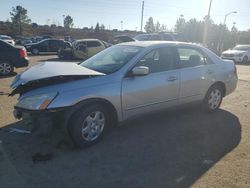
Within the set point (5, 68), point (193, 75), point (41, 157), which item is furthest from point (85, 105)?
point (5, 68)

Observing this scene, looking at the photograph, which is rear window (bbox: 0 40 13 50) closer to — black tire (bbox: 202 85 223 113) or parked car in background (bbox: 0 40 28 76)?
parked car in background (bbox: 0 40 28 76)

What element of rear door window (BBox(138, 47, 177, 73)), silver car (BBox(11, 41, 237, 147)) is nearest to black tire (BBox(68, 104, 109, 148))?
silver car (BBox(11, 41, 237, 147))

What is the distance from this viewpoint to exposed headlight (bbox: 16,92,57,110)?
4.08m

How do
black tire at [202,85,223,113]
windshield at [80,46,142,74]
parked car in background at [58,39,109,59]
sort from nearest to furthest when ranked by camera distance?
windshield at [80,46,142,74], black tire at [202,85,223,113], parked car in background at [58,39,109,59]

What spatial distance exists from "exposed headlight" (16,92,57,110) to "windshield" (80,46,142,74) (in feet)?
3.66

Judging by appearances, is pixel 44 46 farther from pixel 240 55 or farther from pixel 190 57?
pixel 190 57

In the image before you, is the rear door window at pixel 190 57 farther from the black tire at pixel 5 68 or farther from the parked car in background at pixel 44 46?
the parked car in background at pixel 44 46

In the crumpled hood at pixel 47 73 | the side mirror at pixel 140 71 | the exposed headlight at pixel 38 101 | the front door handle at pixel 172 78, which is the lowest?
the exposed headlight at pixel 38 101

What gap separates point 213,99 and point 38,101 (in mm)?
4005

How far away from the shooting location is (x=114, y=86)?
462cm

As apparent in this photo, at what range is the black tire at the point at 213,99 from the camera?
20.9 feet

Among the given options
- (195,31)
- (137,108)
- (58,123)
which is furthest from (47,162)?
(195,31)

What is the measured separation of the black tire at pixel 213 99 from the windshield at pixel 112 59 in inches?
82.4

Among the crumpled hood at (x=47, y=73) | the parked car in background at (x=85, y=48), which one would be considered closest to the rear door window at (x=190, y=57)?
the crumpled hood at (x=47, y=73)
